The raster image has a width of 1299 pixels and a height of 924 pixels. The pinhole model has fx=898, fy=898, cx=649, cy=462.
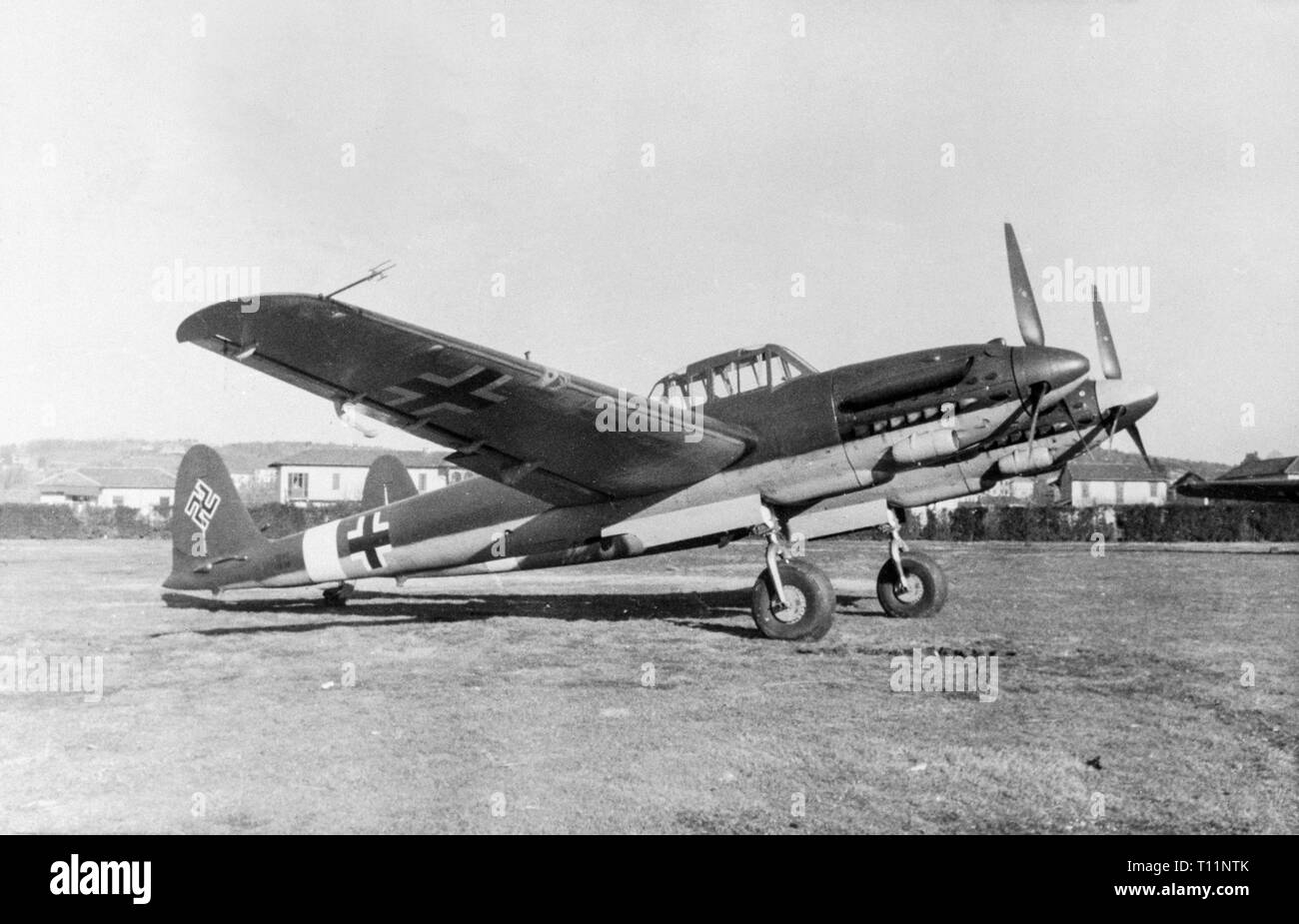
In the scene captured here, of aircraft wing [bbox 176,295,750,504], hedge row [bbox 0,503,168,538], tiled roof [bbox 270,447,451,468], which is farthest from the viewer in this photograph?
tiled roof [bbox 270,447,451,468]

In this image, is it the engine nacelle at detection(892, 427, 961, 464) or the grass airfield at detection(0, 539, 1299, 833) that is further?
the engine nacelle at detection(892, 427, 961, 464)

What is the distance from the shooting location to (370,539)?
11109 millimetres

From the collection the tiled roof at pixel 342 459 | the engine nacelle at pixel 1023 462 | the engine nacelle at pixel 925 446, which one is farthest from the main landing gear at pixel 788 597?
the tiled roof at pixel 342 459

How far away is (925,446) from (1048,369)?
4.37ft

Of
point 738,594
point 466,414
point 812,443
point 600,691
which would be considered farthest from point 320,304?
point 738,594

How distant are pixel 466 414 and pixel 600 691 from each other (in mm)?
3412

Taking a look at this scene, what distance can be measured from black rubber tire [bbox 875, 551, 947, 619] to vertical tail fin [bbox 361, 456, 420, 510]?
6.44 metres

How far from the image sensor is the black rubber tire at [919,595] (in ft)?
34.5

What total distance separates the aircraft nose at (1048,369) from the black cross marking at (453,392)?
15.4ft

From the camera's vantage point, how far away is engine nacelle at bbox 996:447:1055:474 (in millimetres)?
10398

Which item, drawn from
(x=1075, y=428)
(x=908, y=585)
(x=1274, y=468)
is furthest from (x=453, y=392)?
(x=1274, y=468)

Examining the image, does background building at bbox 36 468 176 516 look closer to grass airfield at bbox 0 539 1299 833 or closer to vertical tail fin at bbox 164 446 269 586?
vertical tail fin at bbox 164 446 269 586

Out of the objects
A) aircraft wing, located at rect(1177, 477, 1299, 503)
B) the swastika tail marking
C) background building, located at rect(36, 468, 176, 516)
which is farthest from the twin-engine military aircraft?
background building, located at rect(36, 468, 176, 516)
